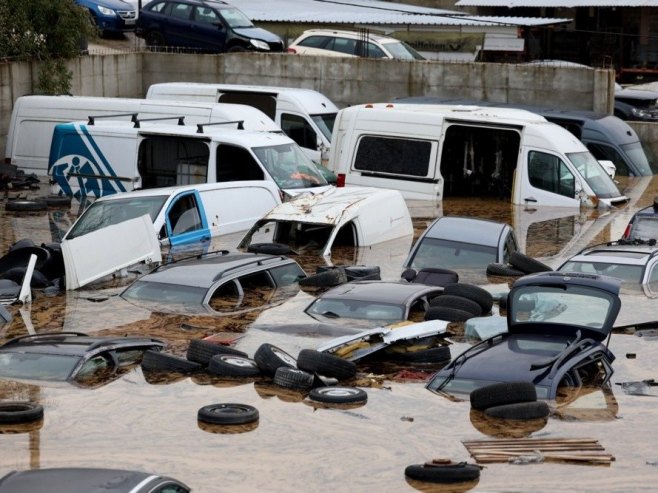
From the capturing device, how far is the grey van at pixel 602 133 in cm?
2786

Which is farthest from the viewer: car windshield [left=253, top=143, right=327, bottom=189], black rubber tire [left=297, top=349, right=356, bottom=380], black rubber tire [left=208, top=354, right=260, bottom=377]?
car windshield [left=253, top=143, right=327, bottom=189]

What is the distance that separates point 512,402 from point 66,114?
16201mm

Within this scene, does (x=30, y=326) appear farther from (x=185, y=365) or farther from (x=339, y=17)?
(x=339, y=17)

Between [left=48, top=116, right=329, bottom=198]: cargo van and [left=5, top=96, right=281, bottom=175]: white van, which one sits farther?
[left=5, top=96, right=281, bottom=175]: white van

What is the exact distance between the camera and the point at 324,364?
12773 mm

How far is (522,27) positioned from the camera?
129 feet

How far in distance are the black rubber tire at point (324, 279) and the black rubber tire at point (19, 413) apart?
581 cm

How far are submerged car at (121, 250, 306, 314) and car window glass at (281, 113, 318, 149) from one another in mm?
10475

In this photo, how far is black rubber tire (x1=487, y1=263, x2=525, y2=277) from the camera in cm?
1755

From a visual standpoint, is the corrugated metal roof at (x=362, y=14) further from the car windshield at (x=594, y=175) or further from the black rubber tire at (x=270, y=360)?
the black rubber tire at (x=270, y=360)

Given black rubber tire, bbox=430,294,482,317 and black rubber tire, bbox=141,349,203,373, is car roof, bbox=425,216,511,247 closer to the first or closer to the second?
black rubber tire, bbox=430,294,482,317

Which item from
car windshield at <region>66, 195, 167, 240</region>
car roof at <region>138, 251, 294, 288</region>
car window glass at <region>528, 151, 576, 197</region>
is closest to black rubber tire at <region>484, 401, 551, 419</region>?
car roof at <region>138, 251, 294, 288</region>

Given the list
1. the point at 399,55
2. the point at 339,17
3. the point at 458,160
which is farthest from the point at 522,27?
the point at 458,160

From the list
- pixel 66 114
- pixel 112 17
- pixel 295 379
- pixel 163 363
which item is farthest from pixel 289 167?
pixel 112 17
